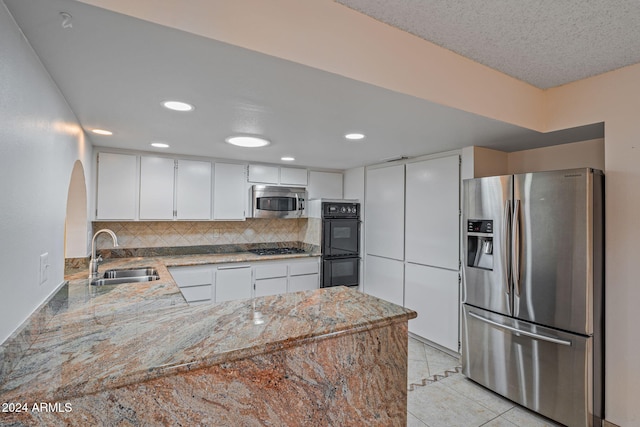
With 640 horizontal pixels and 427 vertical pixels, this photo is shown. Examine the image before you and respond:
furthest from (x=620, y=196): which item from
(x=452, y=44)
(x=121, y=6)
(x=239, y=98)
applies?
(x=121, y=6)

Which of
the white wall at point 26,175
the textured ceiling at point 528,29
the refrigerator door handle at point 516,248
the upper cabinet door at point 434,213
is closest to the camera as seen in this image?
the white wall at point 26,175

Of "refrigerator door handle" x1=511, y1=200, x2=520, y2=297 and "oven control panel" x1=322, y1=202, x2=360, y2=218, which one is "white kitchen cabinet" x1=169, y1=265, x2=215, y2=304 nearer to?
"oven control panel" x1=322, y1=202, x2=360, y2=218

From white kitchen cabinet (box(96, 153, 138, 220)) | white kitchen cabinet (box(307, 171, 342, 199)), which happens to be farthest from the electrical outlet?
white kitchen cabinet (box(307, 171, 342, 199))

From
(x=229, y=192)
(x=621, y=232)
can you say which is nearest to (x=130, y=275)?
(x=229, y=192)

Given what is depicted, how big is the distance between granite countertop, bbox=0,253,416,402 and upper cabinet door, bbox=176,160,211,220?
1952 millimetres

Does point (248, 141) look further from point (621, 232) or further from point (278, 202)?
point (621, 232)

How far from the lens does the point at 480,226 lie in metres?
2.60

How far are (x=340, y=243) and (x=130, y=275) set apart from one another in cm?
252

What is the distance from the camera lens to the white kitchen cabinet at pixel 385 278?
12.2 ft

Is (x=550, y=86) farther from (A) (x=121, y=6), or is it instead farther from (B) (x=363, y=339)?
(A) (x=121, y=6)

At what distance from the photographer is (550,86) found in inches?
90.8

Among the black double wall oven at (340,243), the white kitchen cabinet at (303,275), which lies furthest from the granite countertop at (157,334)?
the black double wall oven at (340,243)

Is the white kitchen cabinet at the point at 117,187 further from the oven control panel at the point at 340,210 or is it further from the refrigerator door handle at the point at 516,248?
the refrigerator door handle at the point at 516,248

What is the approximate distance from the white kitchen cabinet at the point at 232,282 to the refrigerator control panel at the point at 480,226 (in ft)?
8.27
